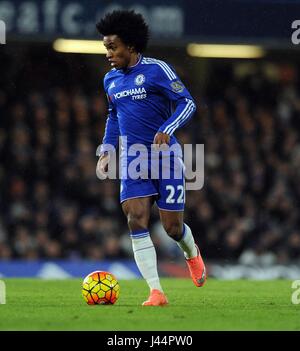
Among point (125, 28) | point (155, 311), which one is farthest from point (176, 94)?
point (155, 311)

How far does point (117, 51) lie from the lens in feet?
27.1

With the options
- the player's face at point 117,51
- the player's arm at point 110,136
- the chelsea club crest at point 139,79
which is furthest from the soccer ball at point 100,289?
the player's face at point 117,51

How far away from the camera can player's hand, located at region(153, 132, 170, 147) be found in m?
7.77

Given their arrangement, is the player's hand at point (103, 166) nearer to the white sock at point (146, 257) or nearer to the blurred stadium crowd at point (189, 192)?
the white sock at point (146, 257)

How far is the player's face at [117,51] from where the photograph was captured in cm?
825

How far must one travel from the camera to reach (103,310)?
25.2 ft

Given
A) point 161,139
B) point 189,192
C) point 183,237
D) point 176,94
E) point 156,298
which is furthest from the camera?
point 189,192

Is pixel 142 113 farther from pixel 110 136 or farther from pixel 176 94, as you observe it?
pixel 110 136

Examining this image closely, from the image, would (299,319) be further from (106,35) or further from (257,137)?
(257,137)

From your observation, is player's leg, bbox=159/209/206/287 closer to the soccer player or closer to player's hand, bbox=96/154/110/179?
the soccer player

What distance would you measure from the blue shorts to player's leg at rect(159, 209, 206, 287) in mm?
69

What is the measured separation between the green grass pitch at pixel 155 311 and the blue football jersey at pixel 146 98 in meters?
1.46

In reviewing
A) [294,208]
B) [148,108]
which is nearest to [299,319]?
[148,108]

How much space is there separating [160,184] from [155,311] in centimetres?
122
